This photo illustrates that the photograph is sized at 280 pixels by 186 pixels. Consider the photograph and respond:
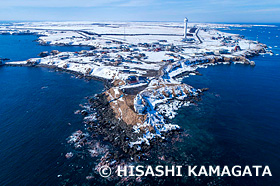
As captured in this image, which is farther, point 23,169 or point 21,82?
point 21,82

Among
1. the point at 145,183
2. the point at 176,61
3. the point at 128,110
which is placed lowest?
the point at 145,183

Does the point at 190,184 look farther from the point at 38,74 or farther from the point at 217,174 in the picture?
the point at 38,74

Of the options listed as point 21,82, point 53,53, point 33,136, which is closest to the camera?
point 33,136

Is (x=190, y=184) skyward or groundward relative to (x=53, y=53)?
groundward

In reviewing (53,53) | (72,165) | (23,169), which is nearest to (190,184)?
(72,165)

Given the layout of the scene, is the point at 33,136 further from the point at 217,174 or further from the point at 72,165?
the point at 217,174

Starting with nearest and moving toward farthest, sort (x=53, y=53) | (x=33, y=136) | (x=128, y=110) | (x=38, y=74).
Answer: (x=33, y=136)
(x=128, y=110)
(x=38, y=74)
(x=53, y=53)
